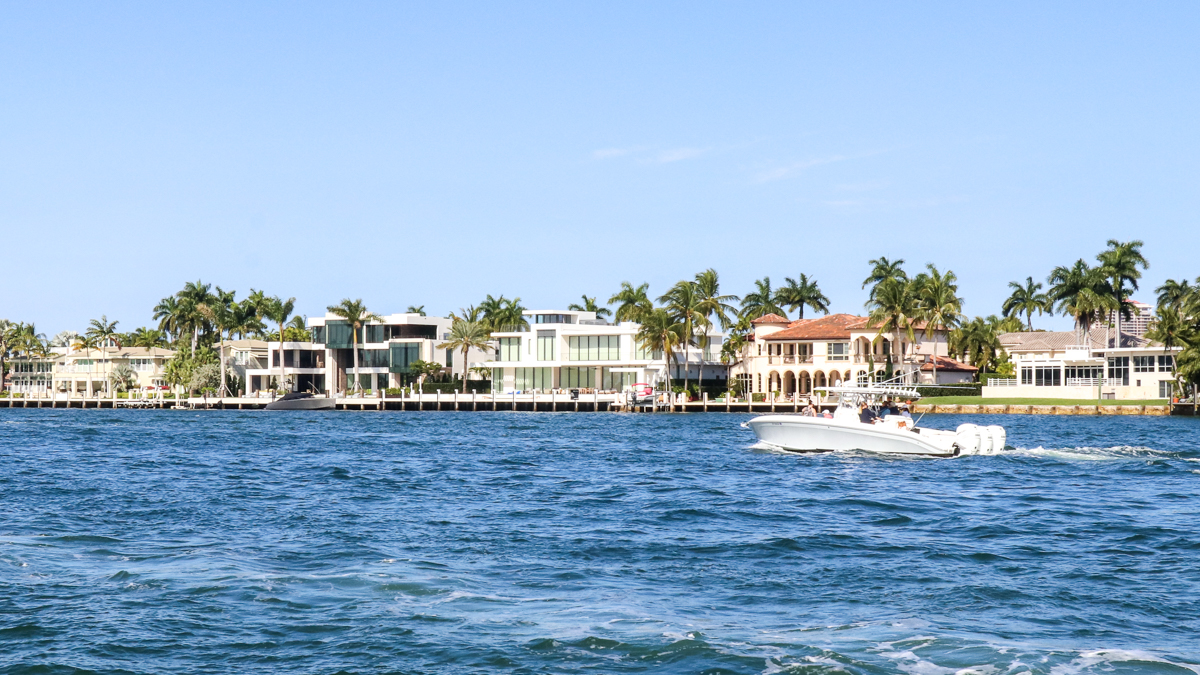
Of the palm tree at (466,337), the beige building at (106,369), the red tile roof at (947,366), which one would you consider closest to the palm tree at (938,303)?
the red tile roof at (947,366)

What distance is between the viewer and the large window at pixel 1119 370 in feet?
316

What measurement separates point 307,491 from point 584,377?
281 feet

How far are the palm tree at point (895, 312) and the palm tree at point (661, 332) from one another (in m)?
16.2

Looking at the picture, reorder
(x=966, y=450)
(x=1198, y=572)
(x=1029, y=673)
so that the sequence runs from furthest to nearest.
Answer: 1. (x=966, y=450)
2. (x=1198, y=572)
3. (x=1029, y=673)

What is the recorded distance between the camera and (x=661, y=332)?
10362cm

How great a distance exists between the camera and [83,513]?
22.7m

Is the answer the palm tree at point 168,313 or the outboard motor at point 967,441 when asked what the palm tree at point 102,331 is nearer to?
the palm tree at point 168,313

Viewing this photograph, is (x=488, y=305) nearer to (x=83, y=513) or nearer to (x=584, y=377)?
(x=584, y=377)

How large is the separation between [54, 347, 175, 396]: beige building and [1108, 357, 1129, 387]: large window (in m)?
100

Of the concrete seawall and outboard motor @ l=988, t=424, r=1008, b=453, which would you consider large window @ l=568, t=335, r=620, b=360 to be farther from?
outboard motor @ l=988, t=424, r=1008, b=453

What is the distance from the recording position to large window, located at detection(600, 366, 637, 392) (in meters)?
112

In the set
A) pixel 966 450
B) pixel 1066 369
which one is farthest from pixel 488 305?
pixel 966 450

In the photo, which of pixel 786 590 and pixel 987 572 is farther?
pixel 987 572

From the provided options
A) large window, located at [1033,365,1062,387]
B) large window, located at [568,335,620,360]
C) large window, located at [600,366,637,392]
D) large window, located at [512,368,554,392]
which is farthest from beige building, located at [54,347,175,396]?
large window, located at [1033,365,1062,387]
